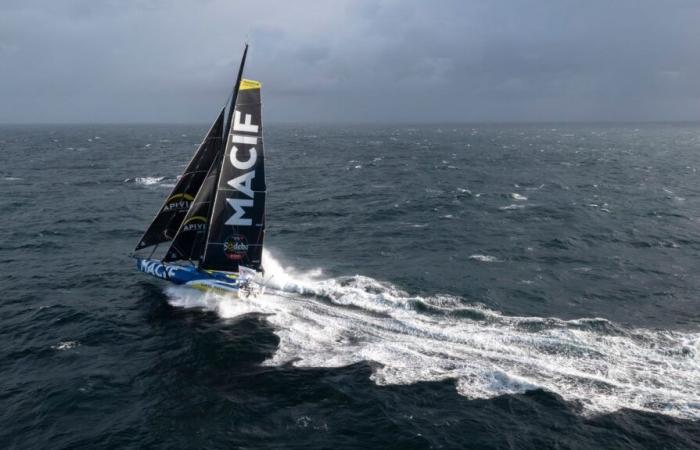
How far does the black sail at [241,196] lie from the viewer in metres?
29.1

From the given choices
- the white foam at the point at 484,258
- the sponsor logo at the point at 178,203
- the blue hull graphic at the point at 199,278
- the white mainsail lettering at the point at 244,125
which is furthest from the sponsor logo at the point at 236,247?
the white foam at the point at 484,258

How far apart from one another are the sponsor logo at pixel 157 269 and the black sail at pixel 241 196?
216 centimetres

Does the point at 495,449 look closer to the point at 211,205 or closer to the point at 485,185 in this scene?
the point at 211,205

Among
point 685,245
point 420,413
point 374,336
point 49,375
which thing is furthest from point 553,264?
point 49,375

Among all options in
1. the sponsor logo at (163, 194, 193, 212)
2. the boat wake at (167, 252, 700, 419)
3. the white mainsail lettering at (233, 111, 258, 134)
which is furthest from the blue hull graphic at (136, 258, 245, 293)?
the white mainsail lettering at (233, 111, 258, 134)

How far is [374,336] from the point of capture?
26.6m

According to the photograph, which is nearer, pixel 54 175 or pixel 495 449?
pixel 495 449

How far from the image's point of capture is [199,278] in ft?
103

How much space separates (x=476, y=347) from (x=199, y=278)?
17593mm

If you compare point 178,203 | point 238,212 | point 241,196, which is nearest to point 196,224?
point 178,203

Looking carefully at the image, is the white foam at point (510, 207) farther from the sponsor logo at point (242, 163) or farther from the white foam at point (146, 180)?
the white foam at point (146, 180)

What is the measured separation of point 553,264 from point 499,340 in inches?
664

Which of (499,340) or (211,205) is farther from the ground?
(211,205)

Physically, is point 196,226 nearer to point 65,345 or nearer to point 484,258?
point 65,345
